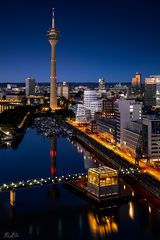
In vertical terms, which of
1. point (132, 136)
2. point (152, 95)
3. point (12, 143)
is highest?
point (152, 95)

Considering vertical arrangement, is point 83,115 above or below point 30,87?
below

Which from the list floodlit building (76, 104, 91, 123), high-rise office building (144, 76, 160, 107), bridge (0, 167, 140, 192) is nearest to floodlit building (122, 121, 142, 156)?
bridge (0, 167, 140, 192)

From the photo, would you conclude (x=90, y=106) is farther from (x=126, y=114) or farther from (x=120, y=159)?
(x=120, y=159)

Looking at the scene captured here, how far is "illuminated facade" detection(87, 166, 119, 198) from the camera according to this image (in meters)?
10.3

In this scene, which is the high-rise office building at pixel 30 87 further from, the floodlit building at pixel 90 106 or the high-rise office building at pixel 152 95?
the floodlit building at pixel 90 106

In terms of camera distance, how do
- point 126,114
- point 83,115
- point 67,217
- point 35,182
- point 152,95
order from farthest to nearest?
point 152,95 < point 83,115 < point 126,114 < point 35,182 < point 67,217

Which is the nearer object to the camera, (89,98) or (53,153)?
(53,153)

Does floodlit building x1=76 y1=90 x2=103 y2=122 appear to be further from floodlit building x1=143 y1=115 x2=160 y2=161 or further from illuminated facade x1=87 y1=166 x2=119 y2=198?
illuminated facade x1=87 y1=166 x2=119 y2=198

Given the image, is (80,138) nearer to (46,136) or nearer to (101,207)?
(46,136)

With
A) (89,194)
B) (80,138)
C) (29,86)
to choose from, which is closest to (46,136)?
(80,138)

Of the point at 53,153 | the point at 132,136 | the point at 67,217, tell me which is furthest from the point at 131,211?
the point at 53,153

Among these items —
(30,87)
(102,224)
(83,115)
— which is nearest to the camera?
(102,224)

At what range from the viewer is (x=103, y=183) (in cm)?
1034

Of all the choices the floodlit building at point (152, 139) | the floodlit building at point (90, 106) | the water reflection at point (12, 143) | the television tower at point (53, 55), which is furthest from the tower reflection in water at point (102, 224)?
the television tower at point (53, 55)
